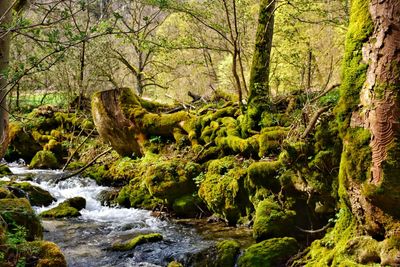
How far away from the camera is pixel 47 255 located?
5645mm

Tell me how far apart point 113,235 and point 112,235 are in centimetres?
2

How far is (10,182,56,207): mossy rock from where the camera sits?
10.8 m

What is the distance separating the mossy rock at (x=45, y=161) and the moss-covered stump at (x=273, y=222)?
10.9 metres

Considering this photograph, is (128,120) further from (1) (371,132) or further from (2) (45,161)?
(1) (371,132)

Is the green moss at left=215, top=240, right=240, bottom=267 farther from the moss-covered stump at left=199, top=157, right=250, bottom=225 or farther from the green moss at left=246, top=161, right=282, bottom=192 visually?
the moss-covered stump at left=199, top=157, right=250, bottom=225

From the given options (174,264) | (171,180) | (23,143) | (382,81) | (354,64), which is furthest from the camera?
(23,143)

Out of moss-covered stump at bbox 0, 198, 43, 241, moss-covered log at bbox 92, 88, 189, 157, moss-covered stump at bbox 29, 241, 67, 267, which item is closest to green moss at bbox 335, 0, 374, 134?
moss-covered stump at bbox 29, 241, 67, 267

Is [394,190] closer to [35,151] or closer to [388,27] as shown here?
[388,27]

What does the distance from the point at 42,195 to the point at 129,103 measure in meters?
3.95

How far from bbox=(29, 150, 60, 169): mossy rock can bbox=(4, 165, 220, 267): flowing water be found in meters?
3.69

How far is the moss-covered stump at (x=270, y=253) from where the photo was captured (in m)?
5.75

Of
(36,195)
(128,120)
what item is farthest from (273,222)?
(128,120)

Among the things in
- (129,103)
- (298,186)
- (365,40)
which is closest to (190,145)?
(129,103)

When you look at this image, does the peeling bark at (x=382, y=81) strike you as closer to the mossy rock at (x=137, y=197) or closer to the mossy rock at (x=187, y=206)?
the mossy rock at (x=187, y=206)
